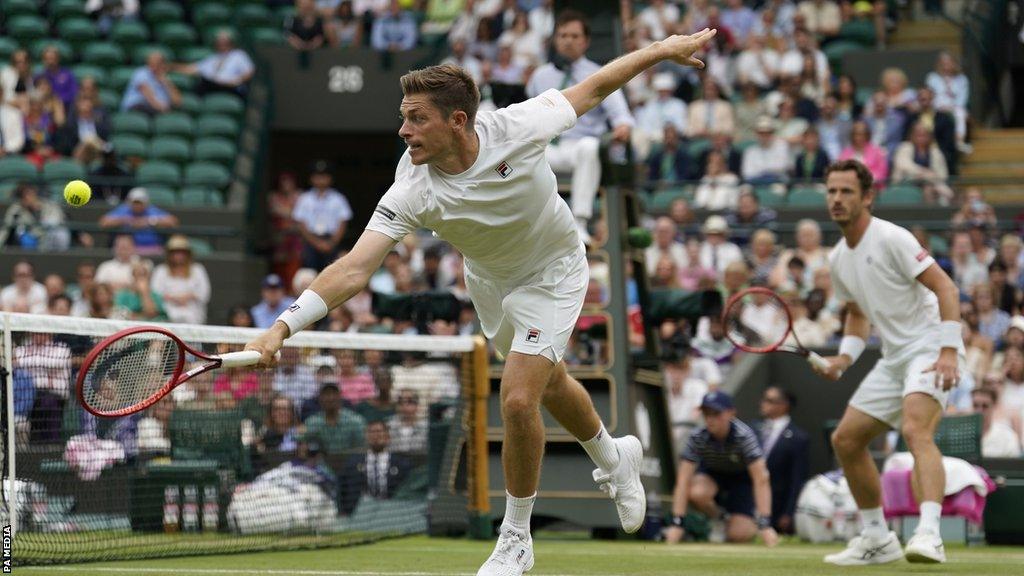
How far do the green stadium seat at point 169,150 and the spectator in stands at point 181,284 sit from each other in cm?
385

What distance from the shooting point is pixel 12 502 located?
8297mm

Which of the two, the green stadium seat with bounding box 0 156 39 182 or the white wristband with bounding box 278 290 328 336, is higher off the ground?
the green stadium seat with bounding box 0 156 39 182

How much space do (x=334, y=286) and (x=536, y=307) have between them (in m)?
1.16

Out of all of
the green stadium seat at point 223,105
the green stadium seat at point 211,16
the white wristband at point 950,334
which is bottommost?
the white wristband at point 950,334

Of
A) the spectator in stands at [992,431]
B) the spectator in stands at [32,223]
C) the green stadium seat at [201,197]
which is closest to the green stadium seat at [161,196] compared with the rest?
the green stadium seat at [201,197]

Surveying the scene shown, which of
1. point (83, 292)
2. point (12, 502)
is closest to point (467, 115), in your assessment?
point (12, 502)

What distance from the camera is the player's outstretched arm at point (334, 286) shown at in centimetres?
665

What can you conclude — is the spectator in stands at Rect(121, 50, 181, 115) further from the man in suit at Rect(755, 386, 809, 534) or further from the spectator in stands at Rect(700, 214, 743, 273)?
the man in suit at Rect(755, 386, 809, 534)

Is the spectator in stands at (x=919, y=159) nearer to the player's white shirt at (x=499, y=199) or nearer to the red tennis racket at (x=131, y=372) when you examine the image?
the player's white shirt at (x=499, y=199)

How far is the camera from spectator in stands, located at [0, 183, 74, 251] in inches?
757

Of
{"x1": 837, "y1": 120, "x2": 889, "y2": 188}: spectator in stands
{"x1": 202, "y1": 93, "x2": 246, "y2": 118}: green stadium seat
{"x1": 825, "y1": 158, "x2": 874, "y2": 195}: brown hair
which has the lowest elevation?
{"x1": 825, "y1": 158, "x2": 874, "y2": 195}: brown hair

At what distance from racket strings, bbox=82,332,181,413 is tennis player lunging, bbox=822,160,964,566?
4.23 metres

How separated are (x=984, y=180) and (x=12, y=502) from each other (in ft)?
41.5

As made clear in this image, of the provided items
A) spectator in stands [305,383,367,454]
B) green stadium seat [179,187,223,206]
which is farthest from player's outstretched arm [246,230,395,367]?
green stadium seat [179,187,223,206]
